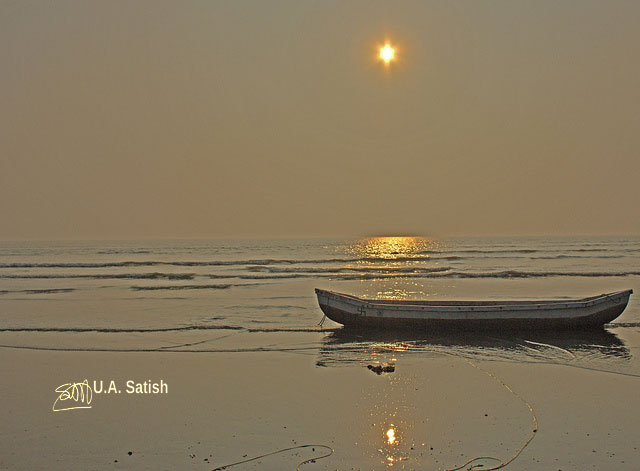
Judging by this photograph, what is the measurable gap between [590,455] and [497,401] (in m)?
2.77

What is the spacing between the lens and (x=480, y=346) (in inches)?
653

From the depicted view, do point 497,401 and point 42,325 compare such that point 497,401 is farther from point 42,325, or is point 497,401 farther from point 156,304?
point 156,304

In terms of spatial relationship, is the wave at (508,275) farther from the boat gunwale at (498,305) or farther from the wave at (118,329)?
the boat gunwale at (498,305)

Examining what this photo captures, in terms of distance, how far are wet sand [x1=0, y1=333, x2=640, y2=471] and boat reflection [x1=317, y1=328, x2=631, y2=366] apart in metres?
0.69

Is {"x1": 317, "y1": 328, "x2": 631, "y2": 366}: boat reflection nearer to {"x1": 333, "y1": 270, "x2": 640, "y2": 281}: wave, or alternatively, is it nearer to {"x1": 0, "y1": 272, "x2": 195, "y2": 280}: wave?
{"x1": 333, "y1": 270, "x2": 640, "y2": 281}: wave

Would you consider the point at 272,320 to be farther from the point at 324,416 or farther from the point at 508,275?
the point at 508,275

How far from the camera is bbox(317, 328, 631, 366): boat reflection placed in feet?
48.6

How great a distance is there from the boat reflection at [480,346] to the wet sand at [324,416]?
27.3 inches

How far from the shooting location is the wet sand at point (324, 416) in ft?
26.7

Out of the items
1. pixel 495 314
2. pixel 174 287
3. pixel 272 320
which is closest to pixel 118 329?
pixel 272 320

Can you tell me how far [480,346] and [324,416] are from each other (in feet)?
26.5

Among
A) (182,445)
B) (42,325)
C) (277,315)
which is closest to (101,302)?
(42,325)

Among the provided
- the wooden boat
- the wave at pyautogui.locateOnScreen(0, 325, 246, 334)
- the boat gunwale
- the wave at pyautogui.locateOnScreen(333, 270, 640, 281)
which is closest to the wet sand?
the wooden boat

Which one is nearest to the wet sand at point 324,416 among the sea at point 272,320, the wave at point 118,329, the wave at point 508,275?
the sea at point 272,320
